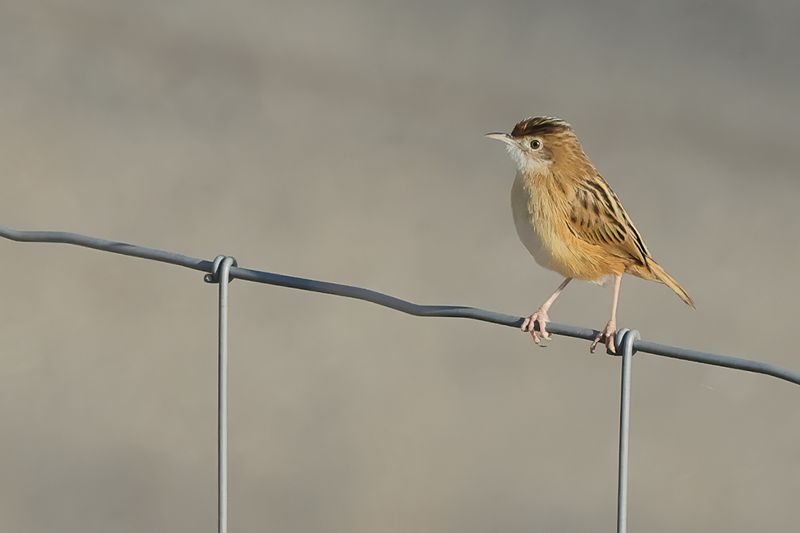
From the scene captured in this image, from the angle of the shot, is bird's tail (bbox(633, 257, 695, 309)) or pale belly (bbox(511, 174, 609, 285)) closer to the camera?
pale belly (bbox(511, 174, 609, 285))

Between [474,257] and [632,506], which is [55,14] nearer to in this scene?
[474,257]

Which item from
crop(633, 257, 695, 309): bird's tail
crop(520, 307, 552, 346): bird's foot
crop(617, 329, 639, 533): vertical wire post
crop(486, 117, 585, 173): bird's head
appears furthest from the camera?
crop(486, 117, 585, 173): bird's head

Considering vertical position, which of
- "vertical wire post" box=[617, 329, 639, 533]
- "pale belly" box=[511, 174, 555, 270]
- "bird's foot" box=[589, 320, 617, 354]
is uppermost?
"pale belly" box=[511, 174, 555, 270]

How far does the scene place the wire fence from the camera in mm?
2648

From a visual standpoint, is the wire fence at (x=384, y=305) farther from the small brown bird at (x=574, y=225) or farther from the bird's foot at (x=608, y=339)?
the small brown bird at (x=574, y=225)

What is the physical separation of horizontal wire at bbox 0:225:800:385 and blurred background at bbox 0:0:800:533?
3386 mm

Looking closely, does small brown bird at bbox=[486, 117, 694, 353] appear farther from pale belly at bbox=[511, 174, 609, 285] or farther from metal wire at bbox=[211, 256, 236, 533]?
metal wire at bbox=[211, 256, 236, 533]

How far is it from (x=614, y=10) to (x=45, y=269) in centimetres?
544

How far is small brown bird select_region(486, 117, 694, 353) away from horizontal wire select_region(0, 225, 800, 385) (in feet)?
3.42

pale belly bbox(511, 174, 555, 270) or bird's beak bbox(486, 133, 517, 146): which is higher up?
bird's beak bbox(486, 133, 517, 146)

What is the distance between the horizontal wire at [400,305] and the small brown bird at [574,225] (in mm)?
1044

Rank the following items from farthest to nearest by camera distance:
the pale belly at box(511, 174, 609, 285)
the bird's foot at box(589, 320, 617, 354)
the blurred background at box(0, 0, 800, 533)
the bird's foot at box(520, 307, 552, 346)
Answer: the blurred background at box(0, 0, 800, 533), the pale belly at box(511, 174, 609, 285), the bird's foot at box(520, 307, 552, 346), the bird's foot at box(589, 320, 617, 354)

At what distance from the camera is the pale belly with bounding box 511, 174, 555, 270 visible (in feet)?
13.2

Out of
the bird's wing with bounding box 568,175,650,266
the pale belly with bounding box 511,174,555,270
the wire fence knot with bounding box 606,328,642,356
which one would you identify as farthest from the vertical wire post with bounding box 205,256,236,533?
the bird's wing with bounding box 568,175,650,266
